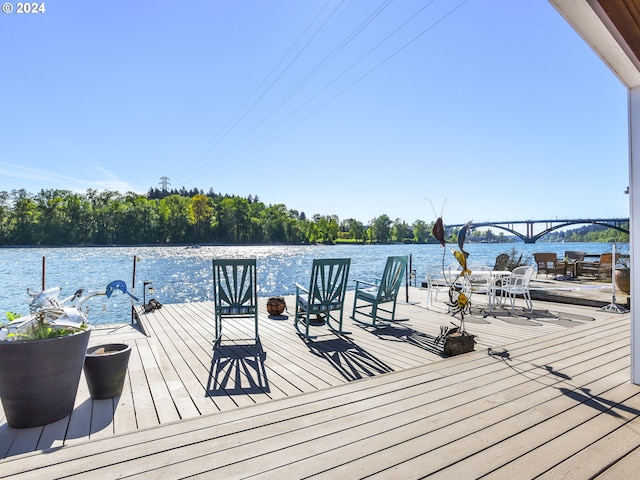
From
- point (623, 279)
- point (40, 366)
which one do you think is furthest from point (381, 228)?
point (40, 366)

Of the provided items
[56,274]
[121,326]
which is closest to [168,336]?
[121,326]

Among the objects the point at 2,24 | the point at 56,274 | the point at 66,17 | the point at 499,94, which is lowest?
the point at 56,274

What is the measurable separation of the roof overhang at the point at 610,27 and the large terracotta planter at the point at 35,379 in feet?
10.6

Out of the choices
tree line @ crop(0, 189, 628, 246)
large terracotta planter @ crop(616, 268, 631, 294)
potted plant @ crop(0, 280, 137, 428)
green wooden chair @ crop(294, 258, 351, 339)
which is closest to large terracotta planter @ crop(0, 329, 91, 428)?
potted plant @ crop(0, 280, 137, 428)

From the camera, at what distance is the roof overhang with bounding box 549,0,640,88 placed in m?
1.80

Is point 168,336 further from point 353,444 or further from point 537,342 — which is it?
point 537,342

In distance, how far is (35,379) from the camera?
2.13m

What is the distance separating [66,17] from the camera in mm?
9094

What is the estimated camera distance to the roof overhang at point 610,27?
1.80 m

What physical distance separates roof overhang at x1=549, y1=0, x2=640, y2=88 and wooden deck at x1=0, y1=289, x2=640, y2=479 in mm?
2086

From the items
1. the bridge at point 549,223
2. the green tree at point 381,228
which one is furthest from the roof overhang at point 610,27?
the green tree at point 381,228

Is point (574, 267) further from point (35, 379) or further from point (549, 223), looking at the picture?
point (549, 223)

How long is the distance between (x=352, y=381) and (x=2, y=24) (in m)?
10.6

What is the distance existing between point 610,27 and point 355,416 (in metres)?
2.50
